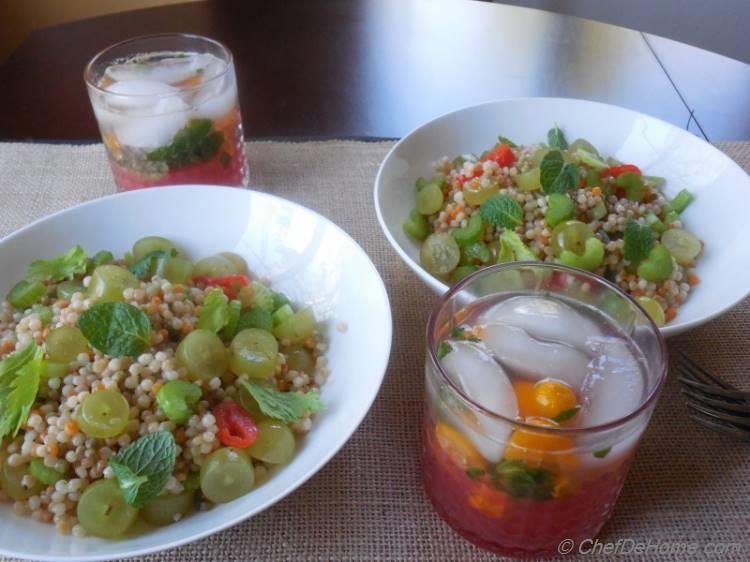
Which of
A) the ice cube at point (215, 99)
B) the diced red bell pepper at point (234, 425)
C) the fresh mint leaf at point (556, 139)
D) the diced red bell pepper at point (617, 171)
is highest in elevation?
the ice cube at point (215, 99)

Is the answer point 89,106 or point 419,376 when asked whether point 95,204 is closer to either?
point 419,376

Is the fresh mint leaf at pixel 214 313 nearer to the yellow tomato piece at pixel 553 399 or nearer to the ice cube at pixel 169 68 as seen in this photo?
the yellow tomato piece at pixel 553 399

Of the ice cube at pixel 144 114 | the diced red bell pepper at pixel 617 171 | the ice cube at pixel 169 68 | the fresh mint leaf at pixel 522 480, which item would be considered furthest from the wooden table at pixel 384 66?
the fresh mint leaf at pixel 522 480

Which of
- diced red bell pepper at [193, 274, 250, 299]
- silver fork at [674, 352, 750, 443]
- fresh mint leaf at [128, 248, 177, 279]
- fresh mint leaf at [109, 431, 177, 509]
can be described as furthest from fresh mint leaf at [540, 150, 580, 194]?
fresh mint leaf at [109, 431, 177, 509]

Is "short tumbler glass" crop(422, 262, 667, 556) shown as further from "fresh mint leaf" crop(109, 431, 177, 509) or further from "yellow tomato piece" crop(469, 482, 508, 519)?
"fresh mint leaf" crop(109, 431, 177, 509)

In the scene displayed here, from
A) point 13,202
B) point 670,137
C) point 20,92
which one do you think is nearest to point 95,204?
point 13,202

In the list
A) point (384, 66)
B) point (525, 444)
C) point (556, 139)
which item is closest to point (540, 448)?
point (525, 444)
